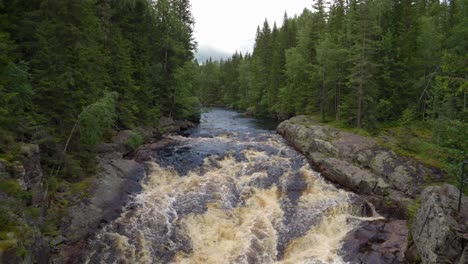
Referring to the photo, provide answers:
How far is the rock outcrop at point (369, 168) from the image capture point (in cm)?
1788

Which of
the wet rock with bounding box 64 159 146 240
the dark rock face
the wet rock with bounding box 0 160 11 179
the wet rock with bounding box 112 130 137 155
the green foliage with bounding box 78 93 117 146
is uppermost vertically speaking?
the green foliage with bounding box 78 93 117 146

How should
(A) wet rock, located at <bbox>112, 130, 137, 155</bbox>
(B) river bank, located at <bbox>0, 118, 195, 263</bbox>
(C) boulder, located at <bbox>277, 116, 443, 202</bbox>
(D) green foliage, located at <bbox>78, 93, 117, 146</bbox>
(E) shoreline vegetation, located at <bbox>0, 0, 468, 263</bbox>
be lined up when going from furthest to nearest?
(A) wet rock, located at <bbox>112, 130, 137, 155</bbox> → (C) boulder, located at <bbox>277, 116, 443, 202</bbox> → (D) green foliage, located at <bbox>78, 93, 117, 146</bbox> → (E) shoreline vegetation, located at <bbox>0, 0, 468, 263</bbox> → (B) river bank, located at <bbox>0, 118, 195, 263</bbox>

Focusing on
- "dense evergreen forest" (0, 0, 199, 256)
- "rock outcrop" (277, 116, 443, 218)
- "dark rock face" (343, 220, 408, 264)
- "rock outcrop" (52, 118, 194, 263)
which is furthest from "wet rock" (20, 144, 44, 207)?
"rock outcrop" (277, 116, 443, 218)

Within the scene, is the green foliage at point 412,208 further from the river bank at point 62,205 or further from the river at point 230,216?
the river bank at point 62,205

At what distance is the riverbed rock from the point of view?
10.6 m

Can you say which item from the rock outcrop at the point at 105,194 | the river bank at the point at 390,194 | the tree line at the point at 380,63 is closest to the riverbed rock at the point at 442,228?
the river bank at the point at 390,194

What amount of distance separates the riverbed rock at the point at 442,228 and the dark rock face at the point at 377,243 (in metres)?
1.11

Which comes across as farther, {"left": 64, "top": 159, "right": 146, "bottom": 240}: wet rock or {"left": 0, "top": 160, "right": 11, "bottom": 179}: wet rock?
{"left": 64, "top": 159, "right": 146, "bottom": 240}: wet rock

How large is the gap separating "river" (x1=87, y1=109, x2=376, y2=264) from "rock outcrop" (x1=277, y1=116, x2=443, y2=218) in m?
1.14

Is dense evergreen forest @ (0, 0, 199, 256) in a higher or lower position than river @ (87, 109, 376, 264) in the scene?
higher

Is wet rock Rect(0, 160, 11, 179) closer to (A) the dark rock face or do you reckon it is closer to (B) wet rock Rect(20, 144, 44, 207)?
(B) wet rock Rect(20, 144, 44, 207)

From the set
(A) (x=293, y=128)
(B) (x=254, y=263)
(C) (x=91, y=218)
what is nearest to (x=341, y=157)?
(A) (x=293, y=128)

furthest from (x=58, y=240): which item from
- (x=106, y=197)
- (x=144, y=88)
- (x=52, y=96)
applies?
(x=144, y=88)

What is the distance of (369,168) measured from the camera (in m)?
20.4
